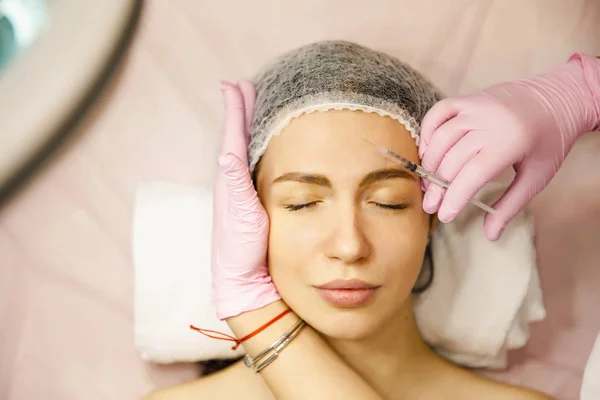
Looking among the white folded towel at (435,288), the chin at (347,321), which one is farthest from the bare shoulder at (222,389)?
the chin at (347,321)

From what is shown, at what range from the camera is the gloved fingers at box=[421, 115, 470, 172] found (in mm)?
1298

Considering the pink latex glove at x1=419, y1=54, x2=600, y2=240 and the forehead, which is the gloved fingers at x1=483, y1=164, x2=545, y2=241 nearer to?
the pink latex glove at x1=419, y1=54, x2=600, y2=240

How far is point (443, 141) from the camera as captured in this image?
1.30 metres

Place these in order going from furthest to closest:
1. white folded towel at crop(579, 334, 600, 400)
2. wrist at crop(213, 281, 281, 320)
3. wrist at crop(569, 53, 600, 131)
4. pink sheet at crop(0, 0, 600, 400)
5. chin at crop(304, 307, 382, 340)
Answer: pink sheet at crop(0, 0, 600, 400) < wrist at crop(569, 53, 600, 131) < wrist at crop(213, 281, 281, 320) < chin at crop(304, 307, 382, 340) < white folded towel at crop(579, 334, 600, 400)

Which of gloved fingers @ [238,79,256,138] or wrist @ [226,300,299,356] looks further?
gloved fingers @ [238,79,256,138]

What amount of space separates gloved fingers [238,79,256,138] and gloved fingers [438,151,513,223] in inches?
22.1

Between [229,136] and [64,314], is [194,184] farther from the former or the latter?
[64,314]

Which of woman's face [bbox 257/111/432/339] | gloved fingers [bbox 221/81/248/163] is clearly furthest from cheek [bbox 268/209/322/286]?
gloved fingers [bbox 221/81/248/163]

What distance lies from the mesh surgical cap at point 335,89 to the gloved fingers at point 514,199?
0.30 meters

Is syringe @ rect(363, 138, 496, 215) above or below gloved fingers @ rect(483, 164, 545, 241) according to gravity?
above

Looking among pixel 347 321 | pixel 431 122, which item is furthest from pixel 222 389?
pixel 431 122

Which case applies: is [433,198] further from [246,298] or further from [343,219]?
[246,298]

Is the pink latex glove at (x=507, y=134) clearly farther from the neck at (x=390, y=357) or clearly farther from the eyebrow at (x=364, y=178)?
the neck at (x=390, y=357)

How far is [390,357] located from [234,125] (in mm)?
752
